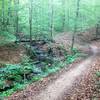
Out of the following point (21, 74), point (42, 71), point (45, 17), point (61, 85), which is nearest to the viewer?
point (61, 85)

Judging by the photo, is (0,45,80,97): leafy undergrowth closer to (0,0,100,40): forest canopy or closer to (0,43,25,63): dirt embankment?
(0,43,25,63): dirt embankment

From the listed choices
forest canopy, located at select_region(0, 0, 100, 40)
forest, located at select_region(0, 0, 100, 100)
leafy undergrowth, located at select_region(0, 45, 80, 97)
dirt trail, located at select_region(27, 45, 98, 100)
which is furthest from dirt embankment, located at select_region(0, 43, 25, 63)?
dirt trail, located at select_region(27, 45, 98, 100)

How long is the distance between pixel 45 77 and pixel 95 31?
35088 millimetres

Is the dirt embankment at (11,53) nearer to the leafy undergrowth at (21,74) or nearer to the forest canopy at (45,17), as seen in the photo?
the leafy undergrowth at (21,74)

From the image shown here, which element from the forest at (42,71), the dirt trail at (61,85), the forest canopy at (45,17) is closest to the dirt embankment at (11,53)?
the forest at (42,71)

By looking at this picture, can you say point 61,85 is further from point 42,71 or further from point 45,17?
point 45,17

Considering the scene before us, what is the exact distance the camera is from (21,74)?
2020 cm

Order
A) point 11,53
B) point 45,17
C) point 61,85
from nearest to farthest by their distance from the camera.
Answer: point 61,85, point 11,53, point 45,17

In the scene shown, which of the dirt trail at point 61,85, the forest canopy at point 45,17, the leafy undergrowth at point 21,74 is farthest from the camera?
the forest canopy at point 45,17

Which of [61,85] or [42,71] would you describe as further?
[42,71]

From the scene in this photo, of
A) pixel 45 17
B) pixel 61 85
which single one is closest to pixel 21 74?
pixel 61 85

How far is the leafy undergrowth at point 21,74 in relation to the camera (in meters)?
17.3

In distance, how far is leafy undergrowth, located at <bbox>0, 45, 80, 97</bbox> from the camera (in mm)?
17320

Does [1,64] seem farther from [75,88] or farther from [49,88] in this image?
[75,88]
